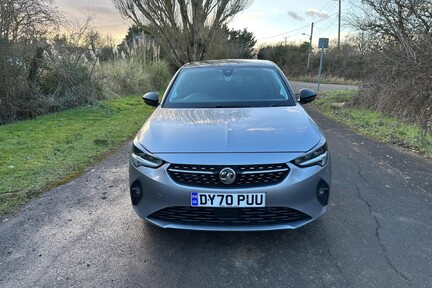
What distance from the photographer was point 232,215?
8.53ft

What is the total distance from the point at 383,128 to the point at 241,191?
20.8 feet

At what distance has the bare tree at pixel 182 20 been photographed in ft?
59.2

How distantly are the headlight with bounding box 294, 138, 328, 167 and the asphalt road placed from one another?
0.72 meters

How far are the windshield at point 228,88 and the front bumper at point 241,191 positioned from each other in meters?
1.25

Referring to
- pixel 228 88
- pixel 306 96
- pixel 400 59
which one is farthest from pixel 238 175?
pixel 400 59

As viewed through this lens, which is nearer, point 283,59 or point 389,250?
point 389,250

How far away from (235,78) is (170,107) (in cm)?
97

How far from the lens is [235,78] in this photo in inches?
169

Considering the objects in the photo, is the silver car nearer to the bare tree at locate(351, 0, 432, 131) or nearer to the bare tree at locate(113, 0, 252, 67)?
the bare tree at locate(351, 0, 432, 131)

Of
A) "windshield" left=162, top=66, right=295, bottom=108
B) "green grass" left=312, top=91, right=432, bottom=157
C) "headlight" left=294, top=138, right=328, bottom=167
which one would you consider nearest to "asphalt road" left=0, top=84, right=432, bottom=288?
"headlight" left=294, top=138, right=328, bottom=167

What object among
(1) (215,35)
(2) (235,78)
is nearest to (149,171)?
(2) (235,78)

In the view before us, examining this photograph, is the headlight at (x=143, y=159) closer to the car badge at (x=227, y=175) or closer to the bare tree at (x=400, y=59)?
the car badge at (x=227, y=175)

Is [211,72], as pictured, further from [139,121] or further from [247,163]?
[139,121]

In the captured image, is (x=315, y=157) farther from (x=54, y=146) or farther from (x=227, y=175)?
(x=54, y=146)
